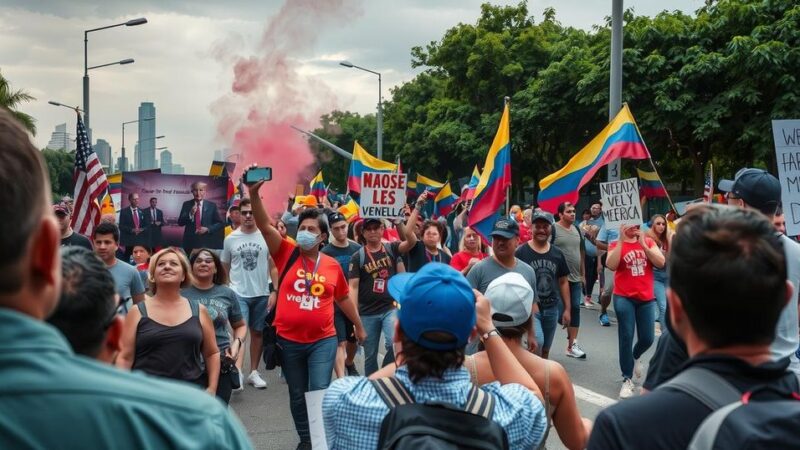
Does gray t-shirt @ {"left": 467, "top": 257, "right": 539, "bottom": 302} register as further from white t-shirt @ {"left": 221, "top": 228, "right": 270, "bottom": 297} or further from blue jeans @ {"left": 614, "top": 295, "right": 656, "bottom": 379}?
white t-shirt @ {"left": 221, "top": 228, "right": 270, "bottom": 297}

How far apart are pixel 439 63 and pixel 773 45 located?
22213 millimetres

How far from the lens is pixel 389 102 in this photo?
5450 cm

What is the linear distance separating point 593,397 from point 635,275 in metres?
1.24

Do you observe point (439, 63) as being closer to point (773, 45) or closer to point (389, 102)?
point (389, 102)

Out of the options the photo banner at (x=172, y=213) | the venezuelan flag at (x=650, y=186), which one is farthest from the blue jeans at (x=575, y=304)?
the photo banner at (x=172, y=213)

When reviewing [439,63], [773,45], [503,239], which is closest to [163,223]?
[503,239]

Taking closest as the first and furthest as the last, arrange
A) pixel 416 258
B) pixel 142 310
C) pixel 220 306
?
1. pixel 142 310
2. pixel 220 306
3. pixel 416 258

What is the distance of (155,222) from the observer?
9.21 metres

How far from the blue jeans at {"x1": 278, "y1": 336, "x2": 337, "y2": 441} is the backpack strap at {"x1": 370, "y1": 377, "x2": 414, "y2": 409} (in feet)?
12.7

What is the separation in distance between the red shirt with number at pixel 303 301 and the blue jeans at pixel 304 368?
0.05 meters

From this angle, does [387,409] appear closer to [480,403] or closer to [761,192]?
[480,403]

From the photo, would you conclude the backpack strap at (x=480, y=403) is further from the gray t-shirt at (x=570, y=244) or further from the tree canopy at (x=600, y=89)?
the tree canopy at (x=600, y=89)

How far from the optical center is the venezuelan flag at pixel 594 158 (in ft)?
34.8

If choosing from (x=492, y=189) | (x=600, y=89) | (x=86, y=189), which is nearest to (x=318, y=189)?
(x=600, y=89)
